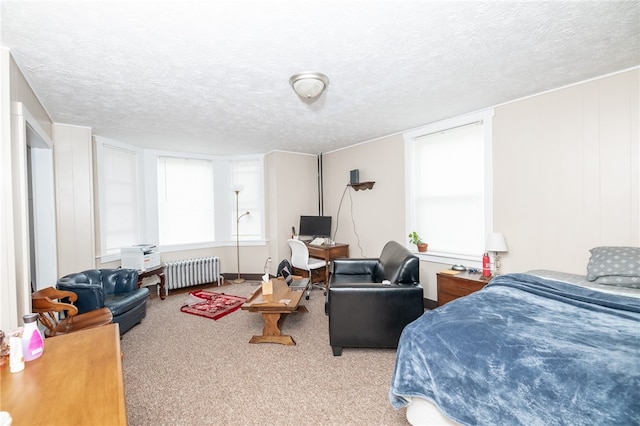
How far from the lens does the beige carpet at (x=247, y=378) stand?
1.89m

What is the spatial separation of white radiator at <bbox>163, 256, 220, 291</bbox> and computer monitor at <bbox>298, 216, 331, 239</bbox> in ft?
5.72

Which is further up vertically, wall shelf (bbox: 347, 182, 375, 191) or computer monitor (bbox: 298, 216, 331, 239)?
wall shelf (bbox: 347, 182, 375, 191)

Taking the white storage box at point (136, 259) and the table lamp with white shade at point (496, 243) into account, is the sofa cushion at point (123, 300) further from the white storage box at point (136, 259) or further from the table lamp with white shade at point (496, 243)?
the table lamp with white shade at point (496, 243)

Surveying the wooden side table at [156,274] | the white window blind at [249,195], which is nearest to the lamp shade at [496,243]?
the white window blind at [249,195]

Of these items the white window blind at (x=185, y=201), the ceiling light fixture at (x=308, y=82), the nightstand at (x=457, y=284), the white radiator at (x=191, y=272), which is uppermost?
the ceiling light fixture at (x=308, y=82)

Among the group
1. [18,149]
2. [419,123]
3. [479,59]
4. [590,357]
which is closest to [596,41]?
[479,59]

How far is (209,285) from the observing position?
5242 mm

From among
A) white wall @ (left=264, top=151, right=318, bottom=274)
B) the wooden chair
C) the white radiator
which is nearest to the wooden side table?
the white radiator

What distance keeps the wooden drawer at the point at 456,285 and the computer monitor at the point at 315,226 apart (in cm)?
229

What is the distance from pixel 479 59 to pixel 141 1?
2252mm

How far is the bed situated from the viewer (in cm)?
112

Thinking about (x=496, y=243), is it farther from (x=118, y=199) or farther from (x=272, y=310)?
(x=118, y=199)

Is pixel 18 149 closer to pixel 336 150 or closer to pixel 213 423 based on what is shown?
pixel 213 423

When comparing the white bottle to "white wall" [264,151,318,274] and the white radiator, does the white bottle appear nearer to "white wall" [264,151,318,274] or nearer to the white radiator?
the white radiator
